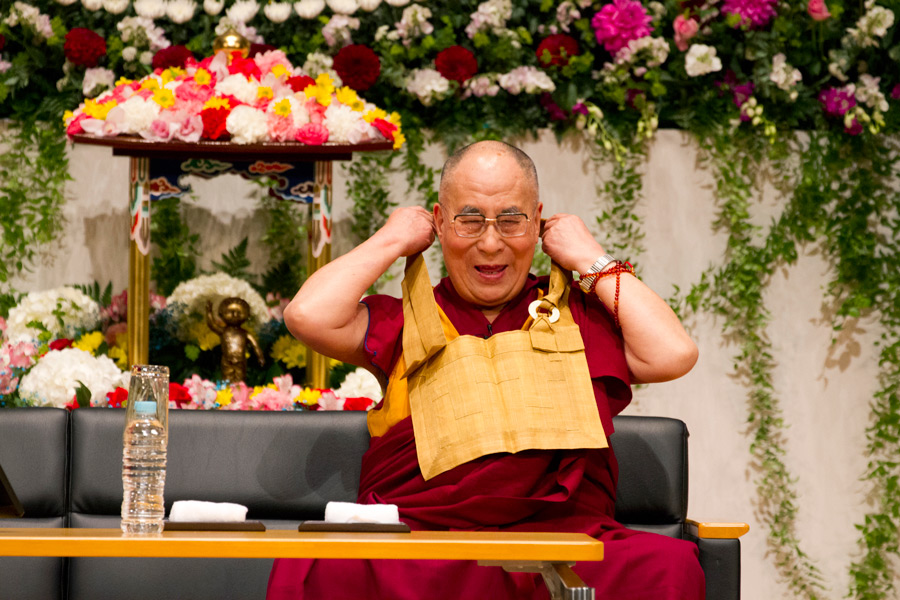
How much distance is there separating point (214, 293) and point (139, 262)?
1.15ft

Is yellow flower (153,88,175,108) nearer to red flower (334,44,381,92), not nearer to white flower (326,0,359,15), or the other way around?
red flower (334,44,381,92)

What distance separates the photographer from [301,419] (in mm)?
2525

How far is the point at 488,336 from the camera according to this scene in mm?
2336

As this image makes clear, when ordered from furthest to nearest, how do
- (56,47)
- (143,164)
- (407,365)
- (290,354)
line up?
(56,47)
(290,354)
(143,164)
(407,365)

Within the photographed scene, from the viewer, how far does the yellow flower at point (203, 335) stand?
3.63 m

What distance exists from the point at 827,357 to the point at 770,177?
75cm

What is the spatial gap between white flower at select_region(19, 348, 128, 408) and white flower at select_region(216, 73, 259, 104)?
36.4 inches

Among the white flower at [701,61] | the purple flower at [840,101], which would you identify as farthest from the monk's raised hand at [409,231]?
the purple flower at [840,101]

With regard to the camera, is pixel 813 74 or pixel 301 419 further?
pixel 813 74

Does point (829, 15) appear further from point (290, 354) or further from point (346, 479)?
point (346, 479)

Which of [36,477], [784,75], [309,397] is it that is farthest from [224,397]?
[784,75]

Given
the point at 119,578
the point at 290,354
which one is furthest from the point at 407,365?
the point at 290,354

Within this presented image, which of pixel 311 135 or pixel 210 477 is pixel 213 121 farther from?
pixel 210 477

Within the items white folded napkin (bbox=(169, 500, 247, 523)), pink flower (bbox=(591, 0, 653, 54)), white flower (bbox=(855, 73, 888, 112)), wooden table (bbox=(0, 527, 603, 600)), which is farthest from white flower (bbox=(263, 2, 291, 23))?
wooden table (bbox=(0, 527, 603, 600))
